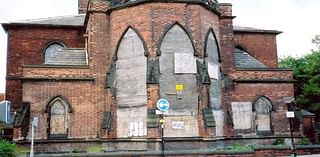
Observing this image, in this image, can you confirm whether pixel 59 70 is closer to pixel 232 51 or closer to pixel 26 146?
pixel 26 146

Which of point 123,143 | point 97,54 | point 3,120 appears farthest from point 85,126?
point 3,120

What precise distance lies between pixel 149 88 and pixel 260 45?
16.2m

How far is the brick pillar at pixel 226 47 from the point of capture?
24.2m

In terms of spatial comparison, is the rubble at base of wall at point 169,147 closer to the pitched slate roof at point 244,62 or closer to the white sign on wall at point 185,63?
the white sign on wall at point 185,63

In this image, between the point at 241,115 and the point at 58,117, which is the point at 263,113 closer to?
the point at 241,115

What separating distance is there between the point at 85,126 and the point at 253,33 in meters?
17.3

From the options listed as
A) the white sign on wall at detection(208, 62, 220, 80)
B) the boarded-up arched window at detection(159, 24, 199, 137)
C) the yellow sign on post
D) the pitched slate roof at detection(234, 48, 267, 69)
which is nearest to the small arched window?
the boarded-up arched window at detection(159, 24, 199, 137)

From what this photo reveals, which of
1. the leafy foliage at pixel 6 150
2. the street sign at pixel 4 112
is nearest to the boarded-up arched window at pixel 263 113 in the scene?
the leafy foliage at pixel 6 150

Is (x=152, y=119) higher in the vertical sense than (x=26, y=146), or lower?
higher

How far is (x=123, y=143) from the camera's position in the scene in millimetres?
21266

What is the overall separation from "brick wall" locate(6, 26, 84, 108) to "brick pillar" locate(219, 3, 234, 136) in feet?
37.3

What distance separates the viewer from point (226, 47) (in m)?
25.6

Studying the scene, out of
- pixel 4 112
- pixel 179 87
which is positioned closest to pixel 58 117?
pixel 179 87

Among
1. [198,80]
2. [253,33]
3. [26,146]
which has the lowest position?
[26,146]
